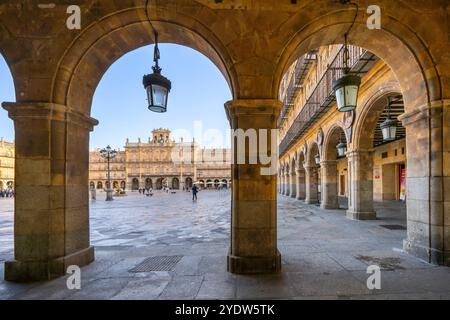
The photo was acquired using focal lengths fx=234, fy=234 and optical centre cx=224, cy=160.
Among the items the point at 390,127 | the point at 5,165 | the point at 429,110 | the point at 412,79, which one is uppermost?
the point at 412,79

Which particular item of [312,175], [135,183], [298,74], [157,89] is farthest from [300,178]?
[135,183]

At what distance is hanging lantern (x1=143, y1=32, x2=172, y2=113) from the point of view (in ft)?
13.2

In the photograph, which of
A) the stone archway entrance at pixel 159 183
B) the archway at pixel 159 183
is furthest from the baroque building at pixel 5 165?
the archway at pixel 159 183

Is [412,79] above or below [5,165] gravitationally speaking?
above

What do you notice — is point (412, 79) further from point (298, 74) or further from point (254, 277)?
point (298, 74)

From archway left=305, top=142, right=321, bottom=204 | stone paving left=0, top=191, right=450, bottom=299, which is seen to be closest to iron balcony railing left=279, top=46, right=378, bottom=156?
archway left=305, top=142, right=321, bottom=204

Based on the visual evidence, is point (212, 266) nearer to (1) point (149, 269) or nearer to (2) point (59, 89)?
(1) point (149, 269)

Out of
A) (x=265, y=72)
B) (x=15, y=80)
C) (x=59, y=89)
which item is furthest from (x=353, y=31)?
(x=15, y=80)

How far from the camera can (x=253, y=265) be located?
3.83 metres

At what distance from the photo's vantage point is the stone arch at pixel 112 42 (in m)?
3.92

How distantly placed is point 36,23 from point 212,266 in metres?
5.11

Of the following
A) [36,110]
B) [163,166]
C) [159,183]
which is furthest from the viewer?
[159,183]

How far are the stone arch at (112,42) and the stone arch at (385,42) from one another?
1.32 metres

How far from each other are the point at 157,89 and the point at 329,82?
31.5 ft
